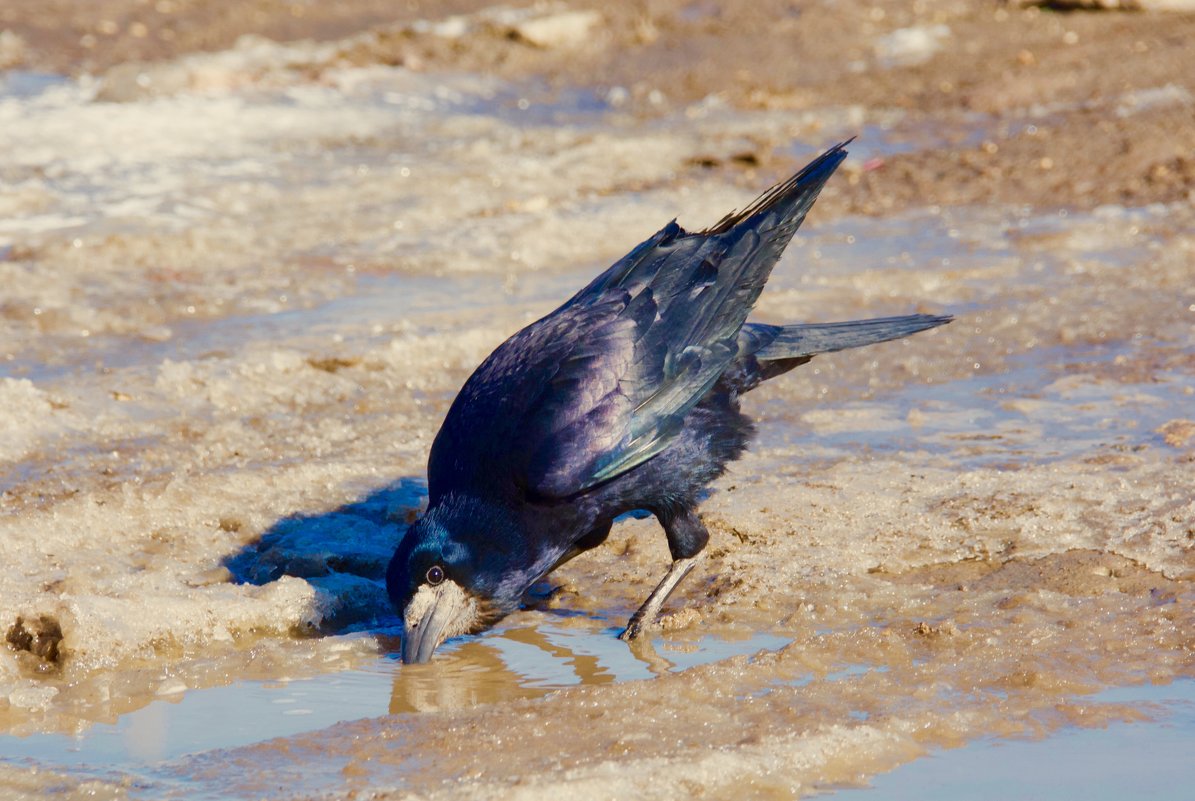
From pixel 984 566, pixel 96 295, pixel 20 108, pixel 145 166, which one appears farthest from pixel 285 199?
pixel 984 566

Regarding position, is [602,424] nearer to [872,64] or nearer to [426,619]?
[426,619]

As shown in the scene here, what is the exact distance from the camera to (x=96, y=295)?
6969 millimetres

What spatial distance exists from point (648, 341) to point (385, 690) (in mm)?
1302

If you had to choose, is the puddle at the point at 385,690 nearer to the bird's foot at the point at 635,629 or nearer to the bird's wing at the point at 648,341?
the bird's foot at the point at 635,629

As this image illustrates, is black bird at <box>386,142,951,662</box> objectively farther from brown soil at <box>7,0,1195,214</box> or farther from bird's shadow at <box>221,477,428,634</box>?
brown soil at <box>7,0,1195,214</box>

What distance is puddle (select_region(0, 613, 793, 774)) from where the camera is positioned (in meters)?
3.49

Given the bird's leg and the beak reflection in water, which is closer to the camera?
the beak reflection in water

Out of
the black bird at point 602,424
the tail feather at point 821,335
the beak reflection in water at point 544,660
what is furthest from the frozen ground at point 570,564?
the tail feather at point 821,335

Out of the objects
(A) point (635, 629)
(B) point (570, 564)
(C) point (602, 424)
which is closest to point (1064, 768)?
(A) point (635, 629)

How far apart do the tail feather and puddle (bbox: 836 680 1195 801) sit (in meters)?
1.71

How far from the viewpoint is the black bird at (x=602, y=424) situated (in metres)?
4.11

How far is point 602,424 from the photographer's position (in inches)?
167

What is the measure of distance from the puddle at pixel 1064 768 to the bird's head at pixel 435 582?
1.28 m

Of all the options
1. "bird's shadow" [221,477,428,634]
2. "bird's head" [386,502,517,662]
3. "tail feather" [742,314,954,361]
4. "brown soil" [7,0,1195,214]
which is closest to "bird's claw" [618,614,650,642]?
"bird's head" [386,502,517,662]
